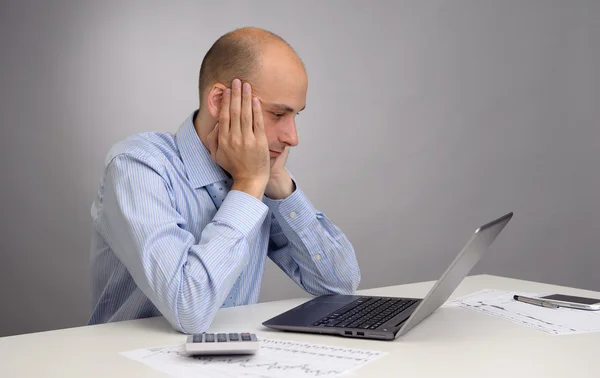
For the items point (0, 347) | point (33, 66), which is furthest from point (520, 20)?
point (0, 347)

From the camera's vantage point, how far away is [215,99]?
1506mm

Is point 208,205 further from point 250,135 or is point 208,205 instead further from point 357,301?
point 357,301

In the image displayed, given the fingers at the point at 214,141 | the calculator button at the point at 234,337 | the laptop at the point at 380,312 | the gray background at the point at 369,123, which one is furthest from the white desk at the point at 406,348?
the gray background at the point at 369,123

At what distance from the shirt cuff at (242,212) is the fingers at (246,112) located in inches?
5.8

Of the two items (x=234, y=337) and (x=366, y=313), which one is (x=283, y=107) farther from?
(x=234, y=337)

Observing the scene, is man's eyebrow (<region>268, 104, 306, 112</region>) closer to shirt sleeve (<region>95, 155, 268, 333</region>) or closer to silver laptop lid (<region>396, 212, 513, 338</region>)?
shirt sleeve (<region>95, 155, 268, 333</region>)

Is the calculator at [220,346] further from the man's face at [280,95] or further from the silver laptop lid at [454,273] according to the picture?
the man's face at [280,95]

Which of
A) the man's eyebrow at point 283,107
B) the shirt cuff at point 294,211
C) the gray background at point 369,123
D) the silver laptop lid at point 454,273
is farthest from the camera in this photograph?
the gray background at point 369,123

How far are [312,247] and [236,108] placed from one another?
0.40 m

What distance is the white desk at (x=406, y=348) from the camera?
0.91 m

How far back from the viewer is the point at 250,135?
1.41 m

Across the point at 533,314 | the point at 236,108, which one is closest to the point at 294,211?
the point at 236,108

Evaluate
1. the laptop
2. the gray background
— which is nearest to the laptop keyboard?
the laptop

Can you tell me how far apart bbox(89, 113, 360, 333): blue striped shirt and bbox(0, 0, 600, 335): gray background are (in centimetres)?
158
